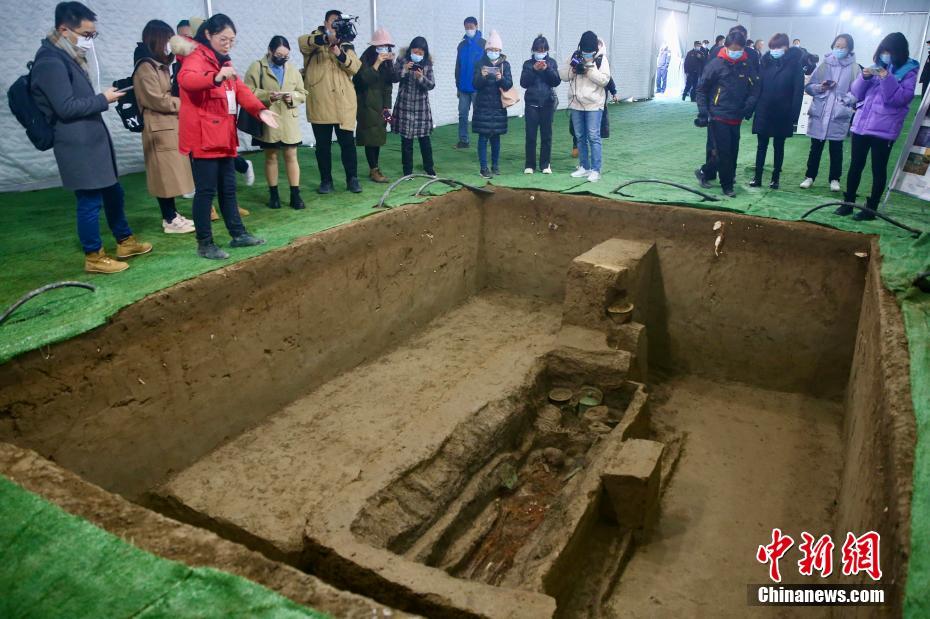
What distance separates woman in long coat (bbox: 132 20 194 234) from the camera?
16.7ft

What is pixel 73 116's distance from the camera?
4215 millimetres

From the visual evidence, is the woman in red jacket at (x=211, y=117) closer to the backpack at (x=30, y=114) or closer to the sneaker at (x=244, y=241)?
the sneaker at (x=244, y=241)

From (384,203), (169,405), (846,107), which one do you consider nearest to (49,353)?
(169,405)

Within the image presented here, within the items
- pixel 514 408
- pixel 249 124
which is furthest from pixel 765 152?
pixel 249 124

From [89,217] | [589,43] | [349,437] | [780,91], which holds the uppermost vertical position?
[589,43]

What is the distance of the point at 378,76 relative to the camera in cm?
716

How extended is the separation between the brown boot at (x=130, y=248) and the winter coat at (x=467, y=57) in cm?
633

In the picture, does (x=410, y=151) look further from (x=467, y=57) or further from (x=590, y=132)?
(x=467, y=57)

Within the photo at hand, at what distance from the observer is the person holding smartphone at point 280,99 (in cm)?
605

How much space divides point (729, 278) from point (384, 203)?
11.3ft

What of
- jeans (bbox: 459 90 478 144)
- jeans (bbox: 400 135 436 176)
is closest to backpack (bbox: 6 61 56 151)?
jeans (bbox: 400 135 436 176)

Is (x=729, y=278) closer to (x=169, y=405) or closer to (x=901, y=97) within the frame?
(x=901, y=97)

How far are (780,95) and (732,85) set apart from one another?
748 mm

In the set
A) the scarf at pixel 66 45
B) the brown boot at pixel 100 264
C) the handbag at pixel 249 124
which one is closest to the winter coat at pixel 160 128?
the scarf at pixel 66 45
